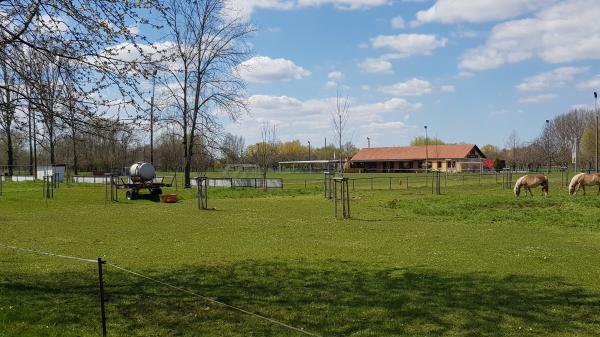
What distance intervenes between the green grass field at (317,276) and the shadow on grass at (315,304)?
29 millimetres

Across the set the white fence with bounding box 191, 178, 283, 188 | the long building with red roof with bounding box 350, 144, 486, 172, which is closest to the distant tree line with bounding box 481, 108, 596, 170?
the long building with red roof with bounding box 350, 144, 486, 172

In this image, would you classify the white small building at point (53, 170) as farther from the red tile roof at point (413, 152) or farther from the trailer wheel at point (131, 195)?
the red tile roof at point (413, 152)

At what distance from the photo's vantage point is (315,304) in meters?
8.30

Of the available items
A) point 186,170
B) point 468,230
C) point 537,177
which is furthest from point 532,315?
point 186,170

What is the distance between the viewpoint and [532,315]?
7578mm

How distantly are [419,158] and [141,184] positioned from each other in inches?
3502

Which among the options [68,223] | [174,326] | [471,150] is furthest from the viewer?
[471,150]

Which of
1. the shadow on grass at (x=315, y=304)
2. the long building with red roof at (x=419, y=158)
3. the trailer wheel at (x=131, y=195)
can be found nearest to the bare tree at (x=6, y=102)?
the shadow on grass at (x=315, y=304)

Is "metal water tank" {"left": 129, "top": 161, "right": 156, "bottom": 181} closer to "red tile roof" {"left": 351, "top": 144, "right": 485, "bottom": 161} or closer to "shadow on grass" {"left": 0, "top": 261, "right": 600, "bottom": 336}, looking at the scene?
"shadow on grass" {"left": 0, "top": 261, "right": 600, "bottom": 336}

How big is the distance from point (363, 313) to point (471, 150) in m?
111

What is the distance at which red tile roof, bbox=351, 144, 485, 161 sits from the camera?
114 meters

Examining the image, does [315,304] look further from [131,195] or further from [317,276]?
[131,195]

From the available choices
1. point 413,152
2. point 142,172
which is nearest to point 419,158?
point 413,152

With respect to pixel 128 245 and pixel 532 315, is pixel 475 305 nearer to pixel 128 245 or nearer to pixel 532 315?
pixel 532 315
